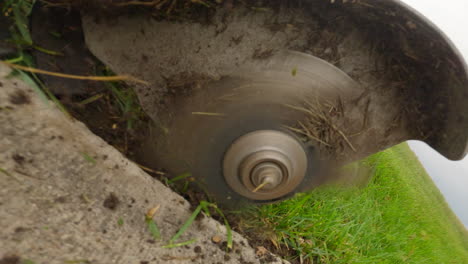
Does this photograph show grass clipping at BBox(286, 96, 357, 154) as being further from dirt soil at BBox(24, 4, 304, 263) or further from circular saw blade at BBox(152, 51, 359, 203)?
dirt soil at BBox(24, 4, 304, 263)

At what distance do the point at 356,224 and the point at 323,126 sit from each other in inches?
39.3

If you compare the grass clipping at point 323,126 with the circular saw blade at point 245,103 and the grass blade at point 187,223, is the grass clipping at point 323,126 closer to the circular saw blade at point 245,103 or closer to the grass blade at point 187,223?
the circular saw blade at point 245,103

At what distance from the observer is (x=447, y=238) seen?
382 centimetres

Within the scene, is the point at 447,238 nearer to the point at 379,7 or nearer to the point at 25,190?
the point at 379,7

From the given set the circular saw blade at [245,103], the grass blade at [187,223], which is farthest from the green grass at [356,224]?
the circular saw blade at [245,103]

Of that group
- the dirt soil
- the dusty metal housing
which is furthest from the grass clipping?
the dirt soil

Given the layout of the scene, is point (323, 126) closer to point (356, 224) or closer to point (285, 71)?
point (285, 71)

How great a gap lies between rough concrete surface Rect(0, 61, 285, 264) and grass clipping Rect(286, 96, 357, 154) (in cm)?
44

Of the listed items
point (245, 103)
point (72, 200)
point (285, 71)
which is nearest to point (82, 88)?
point (72, 200)

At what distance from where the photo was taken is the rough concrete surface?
655 mm

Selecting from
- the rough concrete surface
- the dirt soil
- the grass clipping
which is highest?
the grass clipping

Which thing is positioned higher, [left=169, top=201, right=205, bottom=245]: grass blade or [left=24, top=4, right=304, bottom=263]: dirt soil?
[left=24, top=4, right=304, bottom=263]: dirt soil

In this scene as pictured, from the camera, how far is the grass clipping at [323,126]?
99 cm

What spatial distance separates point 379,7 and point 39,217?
3.09 ft
